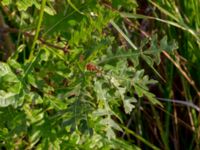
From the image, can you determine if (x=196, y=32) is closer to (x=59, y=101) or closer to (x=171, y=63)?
(x=171, y=63)

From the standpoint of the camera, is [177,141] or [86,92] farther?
[177,141]

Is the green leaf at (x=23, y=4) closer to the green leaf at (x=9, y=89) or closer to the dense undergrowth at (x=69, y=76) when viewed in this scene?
the dense undergrowth at (x=69, y=76)

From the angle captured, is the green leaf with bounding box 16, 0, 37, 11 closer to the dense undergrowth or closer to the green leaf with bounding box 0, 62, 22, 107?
the dense undergrowth

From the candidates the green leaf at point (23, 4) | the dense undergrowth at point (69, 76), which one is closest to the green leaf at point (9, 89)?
the dense undergrowth at point (69, 76)

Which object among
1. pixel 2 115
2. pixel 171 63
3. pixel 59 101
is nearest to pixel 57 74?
pixel 59 101

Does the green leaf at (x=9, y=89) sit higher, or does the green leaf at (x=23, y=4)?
the green leaf at (x=23, y=4)

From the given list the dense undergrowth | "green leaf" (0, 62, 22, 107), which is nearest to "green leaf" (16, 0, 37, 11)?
the dense undergrowth

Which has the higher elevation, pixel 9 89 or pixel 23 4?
pixel 23 4

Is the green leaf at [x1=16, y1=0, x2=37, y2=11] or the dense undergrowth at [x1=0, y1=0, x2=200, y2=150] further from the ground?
the green leaf at [x1=16, y1=0, x2=37, y2=11]

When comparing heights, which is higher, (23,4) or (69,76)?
(23,4)

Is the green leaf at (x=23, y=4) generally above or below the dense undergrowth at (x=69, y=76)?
above

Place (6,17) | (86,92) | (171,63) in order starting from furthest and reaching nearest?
1. (171,63)
2. (6,17)
3. (86,92)
